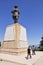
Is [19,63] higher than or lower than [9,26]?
lower

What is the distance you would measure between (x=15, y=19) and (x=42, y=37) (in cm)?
1112

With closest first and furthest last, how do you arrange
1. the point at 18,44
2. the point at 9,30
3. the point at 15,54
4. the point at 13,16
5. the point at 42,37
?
the point at 15,54
the point at 18,44
the point at 9,30
the point at 13,16
the point at 42,37

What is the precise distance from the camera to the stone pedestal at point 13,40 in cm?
1064

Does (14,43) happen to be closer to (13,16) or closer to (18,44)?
(18,44)

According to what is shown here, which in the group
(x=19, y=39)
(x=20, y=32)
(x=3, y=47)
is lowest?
(x=3, y=47)

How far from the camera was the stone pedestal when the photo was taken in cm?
1064

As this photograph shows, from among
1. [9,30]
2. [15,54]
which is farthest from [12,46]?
[9,30]

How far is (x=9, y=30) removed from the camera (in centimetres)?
1167

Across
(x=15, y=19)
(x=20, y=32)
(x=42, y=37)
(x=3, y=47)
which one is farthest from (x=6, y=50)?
(x=42, y=37)

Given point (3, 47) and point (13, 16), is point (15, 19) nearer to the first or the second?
point (13, 16)

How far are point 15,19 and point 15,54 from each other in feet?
13.4

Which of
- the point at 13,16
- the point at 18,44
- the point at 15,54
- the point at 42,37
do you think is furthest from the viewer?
the point at 42,37

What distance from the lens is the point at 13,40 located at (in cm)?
1106

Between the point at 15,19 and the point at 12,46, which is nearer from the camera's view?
the point at 12,46
